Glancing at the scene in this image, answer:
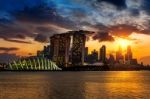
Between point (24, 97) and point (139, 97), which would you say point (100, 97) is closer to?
point (139, 97)

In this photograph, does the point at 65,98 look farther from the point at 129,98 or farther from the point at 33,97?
the point at 129,98

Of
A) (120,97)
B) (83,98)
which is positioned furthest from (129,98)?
(83,98)

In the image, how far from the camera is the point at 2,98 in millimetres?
80688

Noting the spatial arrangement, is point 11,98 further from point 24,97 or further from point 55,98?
point 55,98

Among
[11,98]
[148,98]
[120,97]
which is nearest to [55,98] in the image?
[11,98]

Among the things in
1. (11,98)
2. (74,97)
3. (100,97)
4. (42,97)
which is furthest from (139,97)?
(11,98)

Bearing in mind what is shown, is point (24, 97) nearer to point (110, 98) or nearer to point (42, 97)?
point (42, 97)

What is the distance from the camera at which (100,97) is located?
84625mm

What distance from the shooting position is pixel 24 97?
275 ft

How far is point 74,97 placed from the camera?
85188 millimetres

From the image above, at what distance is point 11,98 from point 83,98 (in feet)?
51.2

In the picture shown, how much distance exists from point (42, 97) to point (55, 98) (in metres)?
3.93

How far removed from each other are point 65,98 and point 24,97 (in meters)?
9.09

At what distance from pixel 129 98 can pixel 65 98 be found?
1382 cm
